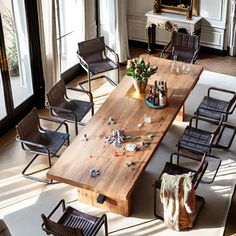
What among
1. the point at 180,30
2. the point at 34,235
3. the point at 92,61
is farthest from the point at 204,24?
the point at 34,235

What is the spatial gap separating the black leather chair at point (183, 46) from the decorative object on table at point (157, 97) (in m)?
1.78

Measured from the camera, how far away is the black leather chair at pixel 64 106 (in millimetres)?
7137

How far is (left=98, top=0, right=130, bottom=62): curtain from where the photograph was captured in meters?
9.20

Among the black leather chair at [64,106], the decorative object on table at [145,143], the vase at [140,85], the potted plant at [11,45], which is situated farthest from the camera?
the potted plant at [11,45]

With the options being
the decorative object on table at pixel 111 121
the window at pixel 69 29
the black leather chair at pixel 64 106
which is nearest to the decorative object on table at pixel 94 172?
the decorative object on table at pixel 111 121

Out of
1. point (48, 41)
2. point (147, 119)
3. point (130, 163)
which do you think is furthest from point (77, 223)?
point (48, 41)

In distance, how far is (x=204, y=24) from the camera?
372 inches

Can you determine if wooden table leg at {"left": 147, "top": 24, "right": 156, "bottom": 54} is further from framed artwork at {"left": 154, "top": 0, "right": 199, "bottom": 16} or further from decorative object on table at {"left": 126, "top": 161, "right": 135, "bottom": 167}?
decorative object on table at {"left": 126, "top": 161, "right": 135, "bottom": 167}

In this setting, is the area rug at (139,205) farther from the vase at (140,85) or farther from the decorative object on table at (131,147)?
the vase at (140,85)

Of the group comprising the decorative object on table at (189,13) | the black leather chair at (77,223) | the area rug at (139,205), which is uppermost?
the decorative object on table at (189,13)

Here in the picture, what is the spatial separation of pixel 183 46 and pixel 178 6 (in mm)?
994

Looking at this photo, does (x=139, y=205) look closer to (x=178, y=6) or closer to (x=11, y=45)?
(x=11, y=45)

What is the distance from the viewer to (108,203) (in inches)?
243

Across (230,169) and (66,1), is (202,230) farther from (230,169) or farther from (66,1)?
→ (66,1)
